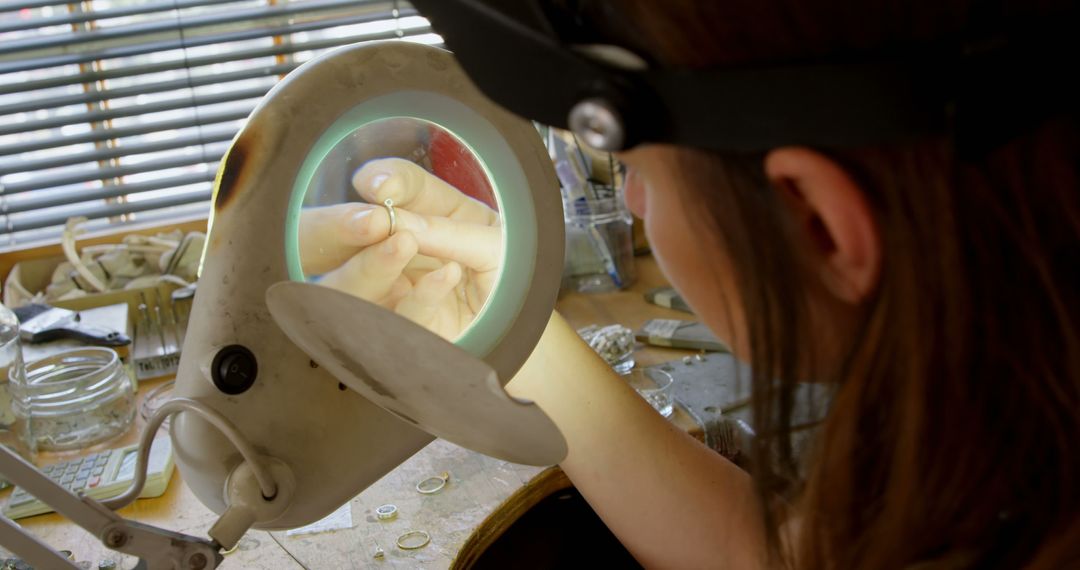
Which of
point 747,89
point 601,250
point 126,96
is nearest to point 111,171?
point 126,96

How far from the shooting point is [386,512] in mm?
1046

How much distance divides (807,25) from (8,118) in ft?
5.92

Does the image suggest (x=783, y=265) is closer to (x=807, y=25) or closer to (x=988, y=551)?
(x=807, y=25)

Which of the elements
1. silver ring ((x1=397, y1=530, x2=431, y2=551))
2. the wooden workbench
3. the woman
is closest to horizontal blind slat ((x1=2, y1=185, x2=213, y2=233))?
the wooden workbench

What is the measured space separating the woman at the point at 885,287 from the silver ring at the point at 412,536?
1.31ft

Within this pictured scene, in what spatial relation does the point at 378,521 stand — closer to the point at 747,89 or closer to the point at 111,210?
the point at 747,89

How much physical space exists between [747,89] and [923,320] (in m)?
0.16

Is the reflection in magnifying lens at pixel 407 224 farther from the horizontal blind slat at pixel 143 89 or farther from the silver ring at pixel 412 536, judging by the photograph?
the horizontal blind slat at pixel 143 89

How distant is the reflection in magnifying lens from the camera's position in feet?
2.17

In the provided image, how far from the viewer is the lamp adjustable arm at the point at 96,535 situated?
582 millimetres

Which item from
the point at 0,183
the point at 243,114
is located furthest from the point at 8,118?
the point at 243,114

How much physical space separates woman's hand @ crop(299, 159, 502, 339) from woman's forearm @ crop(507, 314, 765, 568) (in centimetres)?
21

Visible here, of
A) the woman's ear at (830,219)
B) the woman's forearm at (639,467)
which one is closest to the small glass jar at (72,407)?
the woman's forearm at (639,467)

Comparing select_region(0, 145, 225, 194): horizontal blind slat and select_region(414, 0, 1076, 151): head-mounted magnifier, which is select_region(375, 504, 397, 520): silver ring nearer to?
select_region(414, 0, 1076, 151): head-mounted magnifier
